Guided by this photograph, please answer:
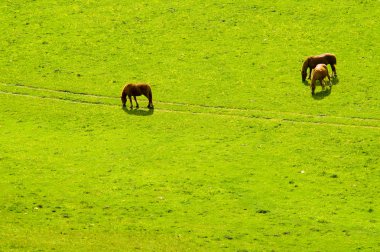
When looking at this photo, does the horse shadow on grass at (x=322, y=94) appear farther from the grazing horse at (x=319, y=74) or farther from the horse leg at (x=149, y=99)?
the horse leg at (x=149, y=99)

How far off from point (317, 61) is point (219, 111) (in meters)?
6.99

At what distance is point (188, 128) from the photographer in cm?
4619

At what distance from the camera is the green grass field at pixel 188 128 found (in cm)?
3659

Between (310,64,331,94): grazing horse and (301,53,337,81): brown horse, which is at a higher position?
(301,53,337,81): brown horse

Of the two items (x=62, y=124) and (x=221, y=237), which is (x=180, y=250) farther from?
(x=62, y=124)

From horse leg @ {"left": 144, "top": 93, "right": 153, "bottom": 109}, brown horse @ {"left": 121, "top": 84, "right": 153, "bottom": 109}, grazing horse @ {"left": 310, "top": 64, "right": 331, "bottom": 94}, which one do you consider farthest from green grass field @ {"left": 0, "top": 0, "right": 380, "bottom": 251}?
brown horse @ {"left": 121, "top": 84, "right": 153, "bottom": 109}

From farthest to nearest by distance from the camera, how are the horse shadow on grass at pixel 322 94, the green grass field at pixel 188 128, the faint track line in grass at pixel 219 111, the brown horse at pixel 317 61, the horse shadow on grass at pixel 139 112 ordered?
the brown horse at pixel 317 61 → the horse shadow on grass at pixel 322 94 → the horse shadow on grass at pixel 139 112 → the faint track line in grass at pixel 219 111 → the green grass field at pixel 188 128

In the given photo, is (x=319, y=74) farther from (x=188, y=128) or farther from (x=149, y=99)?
(x=149, y=99)

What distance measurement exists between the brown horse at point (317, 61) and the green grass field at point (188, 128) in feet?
2.09

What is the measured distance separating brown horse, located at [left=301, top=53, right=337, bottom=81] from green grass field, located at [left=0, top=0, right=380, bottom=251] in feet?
2.09

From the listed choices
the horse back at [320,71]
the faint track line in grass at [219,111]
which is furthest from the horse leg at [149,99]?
the horse back at [320,71]

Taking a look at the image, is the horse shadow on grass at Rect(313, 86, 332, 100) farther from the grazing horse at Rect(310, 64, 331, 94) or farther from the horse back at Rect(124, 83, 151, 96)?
the horse back at Rect(124, 83, 151, 96)

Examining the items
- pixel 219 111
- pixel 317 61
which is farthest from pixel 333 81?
pixel 219 111

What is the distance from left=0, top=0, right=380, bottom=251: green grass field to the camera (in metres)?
36.6
